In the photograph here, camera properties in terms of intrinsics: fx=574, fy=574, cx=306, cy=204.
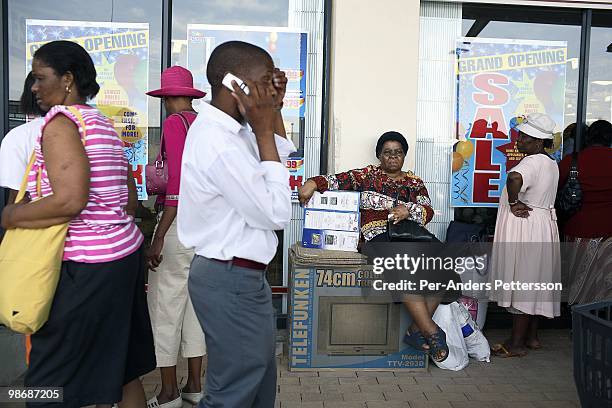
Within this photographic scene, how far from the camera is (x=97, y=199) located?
226 centimetres

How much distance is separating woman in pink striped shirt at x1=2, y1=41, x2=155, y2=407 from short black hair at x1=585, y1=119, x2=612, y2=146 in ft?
13.2

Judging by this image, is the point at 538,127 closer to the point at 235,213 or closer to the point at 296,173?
the point at 296,173

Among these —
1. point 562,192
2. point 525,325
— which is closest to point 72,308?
point 525,325

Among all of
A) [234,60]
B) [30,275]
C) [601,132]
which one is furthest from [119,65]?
[601,132]

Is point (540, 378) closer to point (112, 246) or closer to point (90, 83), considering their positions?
point (112, 246)

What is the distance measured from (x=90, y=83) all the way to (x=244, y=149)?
2.90 feet

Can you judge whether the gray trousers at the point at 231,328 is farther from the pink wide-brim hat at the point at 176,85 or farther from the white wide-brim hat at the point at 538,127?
the white wide-brim hat at the point at 538,127

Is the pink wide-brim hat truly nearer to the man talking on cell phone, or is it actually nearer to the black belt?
the man talking on cell phone

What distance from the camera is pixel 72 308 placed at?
2.21 meters

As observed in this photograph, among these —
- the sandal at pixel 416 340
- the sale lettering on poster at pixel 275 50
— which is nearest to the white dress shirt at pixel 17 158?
the sale lettering on poster at pixel 275 50

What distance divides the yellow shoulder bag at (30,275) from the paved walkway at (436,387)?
62.0 inches

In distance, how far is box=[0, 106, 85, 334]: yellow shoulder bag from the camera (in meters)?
2.08

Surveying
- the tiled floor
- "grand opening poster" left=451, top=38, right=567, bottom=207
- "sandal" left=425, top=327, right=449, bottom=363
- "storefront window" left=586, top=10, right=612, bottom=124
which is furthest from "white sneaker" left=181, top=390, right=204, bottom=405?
"storefront window" left=586, top=10, right=612, bottom=124

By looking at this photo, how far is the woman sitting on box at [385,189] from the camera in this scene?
416 cm
